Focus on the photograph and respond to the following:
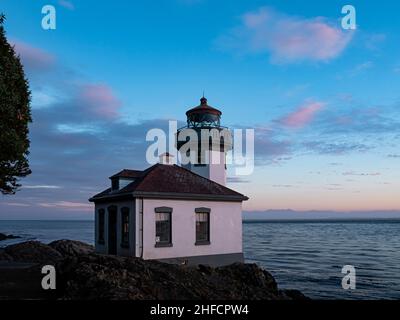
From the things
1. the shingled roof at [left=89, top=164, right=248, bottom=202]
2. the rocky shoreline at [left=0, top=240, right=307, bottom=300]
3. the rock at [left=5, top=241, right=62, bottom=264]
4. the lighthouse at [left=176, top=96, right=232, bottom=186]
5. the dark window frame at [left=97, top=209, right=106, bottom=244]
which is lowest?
the rock at [left=5, top=241, right=62, bottom=264]

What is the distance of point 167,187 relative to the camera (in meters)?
21.7

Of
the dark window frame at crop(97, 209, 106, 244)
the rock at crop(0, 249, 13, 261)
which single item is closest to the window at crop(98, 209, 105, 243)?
the dark window frame at crop(97, 209, 106, 244)

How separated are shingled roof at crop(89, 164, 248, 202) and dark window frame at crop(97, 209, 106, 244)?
86 cm

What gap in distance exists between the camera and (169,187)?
21.8m

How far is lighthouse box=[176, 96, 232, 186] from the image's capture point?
88.6ft

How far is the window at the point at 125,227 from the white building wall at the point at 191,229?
152 cm

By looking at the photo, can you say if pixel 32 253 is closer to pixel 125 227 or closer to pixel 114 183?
pixel 114 183

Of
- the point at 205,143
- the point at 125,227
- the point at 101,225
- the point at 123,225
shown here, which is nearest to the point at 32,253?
the point at 101,225

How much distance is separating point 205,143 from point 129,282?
1533cm

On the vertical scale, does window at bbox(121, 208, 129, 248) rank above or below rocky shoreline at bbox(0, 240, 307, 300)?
above

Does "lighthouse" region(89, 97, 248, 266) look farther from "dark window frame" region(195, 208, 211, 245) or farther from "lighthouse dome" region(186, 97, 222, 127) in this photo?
"lighthouse dome" region(186, 97, 222, 127)

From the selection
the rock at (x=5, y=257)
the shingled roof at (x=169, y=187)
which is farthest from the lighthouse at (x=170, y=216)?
the rock at (x=5, y=257)
